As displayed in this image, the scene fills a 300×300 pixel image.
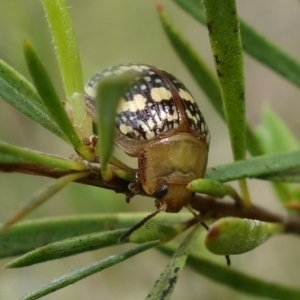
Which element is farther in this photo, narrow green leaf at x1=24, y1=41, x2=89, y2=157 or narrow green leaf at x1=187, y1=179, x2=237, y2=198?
narrow green leaf at x1=187, y1=179, x2=237, y2=198

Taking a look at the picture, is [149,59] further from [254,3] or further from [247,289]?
[247,289]

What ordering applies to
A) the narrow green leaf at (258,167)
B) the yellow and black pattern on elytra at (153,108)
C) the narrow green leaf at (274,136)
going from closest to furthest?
1. the narrow green leaf at (258,167)
2. the yellow and black pattern on elytra at (153,108)
3. the narrow green leaf at (274,136)

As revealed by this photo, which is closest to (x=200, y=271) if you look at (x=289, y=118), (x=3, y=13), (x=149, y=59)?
(x=3, y=13)

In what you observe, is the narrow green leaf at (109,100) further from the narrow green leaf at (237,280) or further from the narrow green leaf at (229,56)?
the narrow green leaf at (237,280)

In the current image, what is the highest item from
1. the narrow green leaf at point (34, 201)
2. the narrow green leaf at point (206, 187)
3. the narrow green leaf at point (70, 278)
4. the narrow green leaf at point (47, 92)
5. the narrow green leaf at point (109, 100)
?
the narrow green leaf at point (47, 92)

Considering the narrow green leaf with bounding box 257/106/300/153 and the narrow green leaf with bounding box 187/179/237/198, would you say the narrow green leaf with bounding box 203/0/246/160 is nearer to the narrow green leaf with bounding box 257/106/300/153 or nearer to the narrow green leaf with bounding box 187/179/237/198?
the narrow green leaf with bounding box 187/179/237/198

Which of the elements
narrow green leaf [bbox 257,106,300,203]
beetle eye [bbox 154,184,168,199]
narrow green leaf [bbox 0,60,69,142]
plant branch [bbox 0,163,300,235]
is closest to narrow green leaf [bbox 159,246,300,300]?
plant branch [bbox 0,163,300,235]

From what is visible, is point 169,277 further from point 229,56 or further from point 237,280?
point 237,280

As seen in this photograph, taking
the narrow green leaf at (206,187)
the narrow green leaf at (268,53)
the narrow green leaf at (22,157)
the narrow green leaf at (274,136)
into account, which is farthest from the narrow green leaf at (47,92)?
the narrow green leaf at (274,136)
